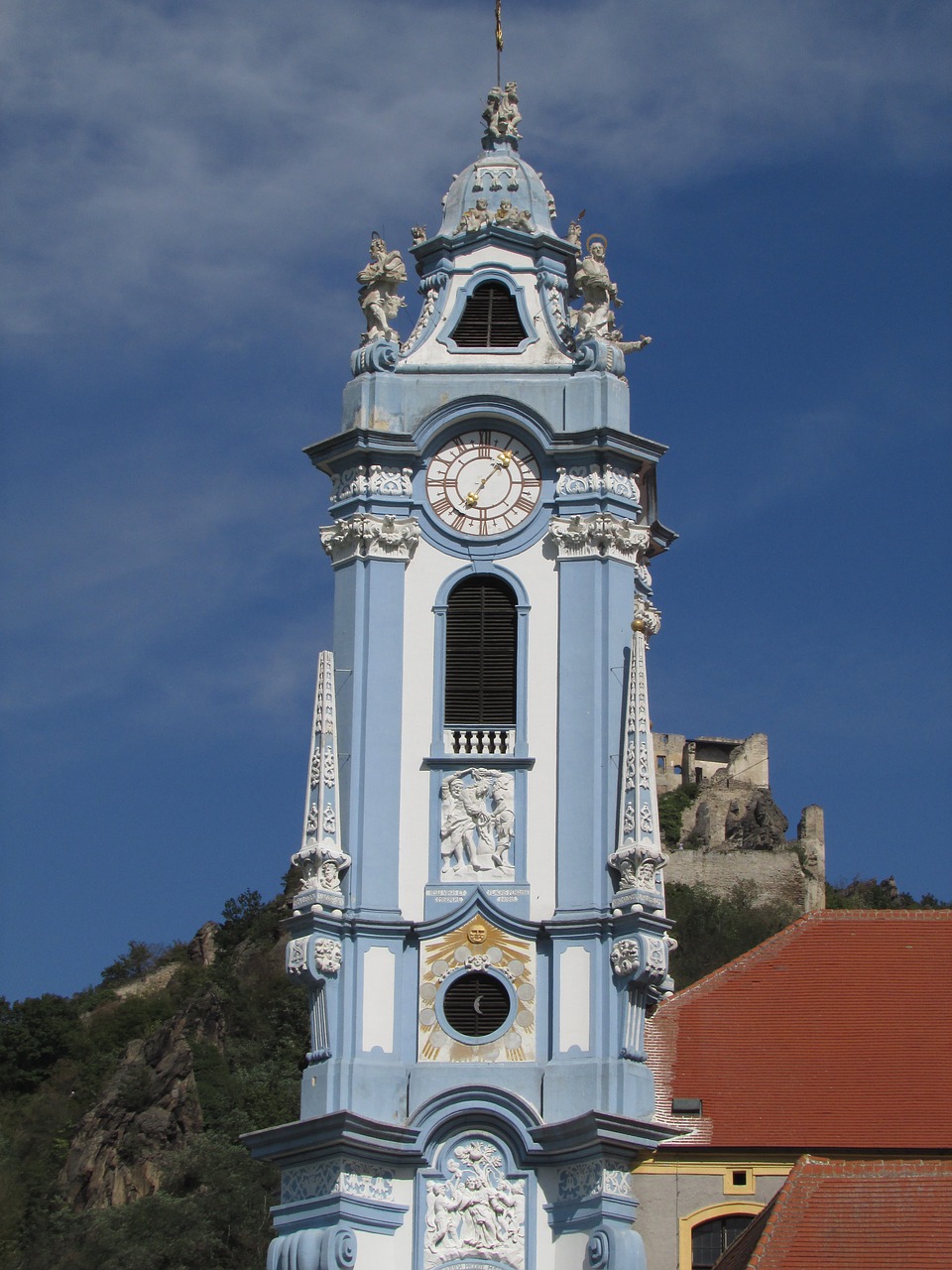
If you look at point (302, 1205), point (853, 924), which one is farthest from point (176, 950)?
point (302, 1205)

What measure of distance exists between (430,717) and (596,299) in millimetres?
4688

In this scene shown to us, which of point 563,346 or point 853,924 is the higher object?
A: point 563,346

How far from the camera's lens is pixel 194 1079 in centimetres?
6231

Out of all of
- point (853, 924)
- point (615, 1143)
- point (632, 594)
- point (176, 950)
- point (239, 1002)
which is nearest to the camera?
point (615, 1143)

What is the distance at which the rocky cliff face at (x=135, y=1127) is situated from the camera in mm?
57938

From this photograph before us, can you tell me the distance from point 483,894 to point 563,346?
5.72m

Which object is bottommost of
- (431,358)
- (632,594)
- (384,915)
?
(384,915)

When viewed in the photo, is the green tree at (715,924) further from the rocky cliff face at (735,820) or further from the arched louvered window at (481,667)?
the arched louvered window at (481,667)

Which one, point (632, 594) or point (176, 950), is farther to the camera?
point (176, 950)

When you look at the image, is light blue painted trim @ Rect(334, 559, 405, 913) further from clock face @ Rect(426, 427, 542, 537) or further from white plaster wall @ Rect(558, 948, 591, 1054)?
white plaster wall @ Rect(558, 948, 591, 1054)

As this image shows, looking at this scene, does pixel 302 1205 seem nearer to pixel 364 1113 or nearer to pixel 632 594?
pixel 364 1113

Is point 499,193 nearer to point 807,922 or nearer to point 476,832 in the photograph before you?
point 476,832

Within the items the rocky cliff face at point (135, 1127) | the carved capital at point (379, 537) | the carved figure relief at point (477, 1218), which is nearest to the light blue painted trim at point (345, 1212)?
the carved figure relief at point (477, 1218)

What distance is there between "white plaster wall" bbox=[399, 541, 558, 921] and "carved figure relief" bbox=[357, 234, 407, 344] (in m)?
2.45
